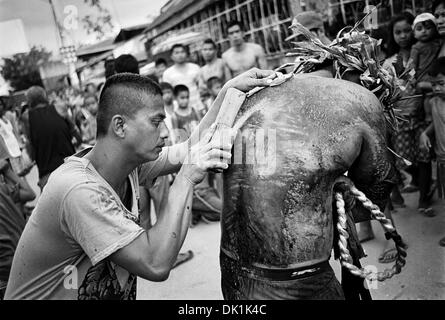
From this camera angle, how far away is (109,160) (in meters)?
1.88

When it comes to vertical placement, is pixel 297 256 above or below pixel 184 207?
below

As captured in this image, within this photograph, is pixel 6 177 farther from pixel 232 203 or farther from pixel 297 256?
pixel 297 256

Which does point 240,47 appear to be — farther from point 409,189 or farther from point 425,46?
point 409,189

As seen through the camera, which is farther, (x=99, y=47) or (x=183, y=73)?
(x=99, y=47)

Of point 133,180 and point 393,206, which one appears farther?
point 393,206

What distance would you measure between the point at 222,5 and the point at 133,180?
8.08m

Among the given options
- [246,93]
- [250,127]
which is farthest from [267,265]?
[246,93]

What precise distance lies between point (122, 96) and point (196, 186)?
3442 millimetres

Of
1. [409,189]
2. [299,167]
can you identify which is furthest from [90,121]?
[299,167]

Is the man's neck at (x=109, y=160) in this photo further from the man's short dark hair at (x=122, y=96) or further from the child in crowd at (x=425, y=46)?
the child in crowd at (x=425, y=46)

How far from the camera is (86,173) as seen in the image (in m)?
1.76

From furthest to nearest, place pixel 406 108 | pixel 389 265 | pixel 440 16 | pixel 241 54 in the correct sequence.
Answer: pixel 241 54 → pixel 406 108 → pixel 440 16 → pixel 389 265

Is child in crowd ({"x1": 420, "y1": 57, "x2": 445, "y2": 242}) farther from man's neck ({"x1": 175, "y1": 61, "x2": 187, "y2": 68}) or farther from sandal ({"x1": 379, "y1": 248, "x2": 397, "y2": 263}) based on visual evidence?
man's neck ({"x1": 175, "y1": 61, "x2": 187, "y2": 68})

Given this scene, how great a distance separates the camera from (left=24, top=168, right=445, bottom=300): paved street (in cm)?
313
